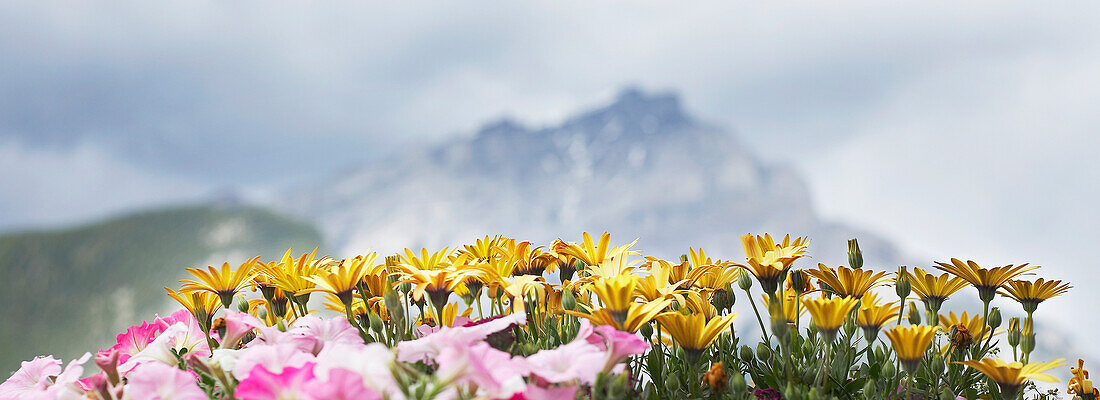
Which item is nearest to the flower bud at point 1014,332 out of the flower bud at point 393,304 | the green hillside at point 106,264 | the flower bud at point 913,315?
the flower bud at point 913,315

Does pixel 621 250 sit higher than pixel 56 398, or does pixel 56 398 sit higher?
pixel 621 250

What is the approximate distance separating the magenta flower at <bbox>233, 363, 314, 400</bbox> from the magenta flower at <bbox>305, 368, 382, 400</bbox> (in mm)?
13

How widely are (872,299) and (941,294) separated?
0.20 m

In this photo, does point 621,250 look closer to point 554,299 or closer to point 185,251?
point 554,299

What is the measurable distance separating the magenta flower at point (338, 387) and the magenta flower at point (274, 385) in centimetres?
1

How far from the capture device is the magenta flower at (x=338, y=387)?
3.26ft

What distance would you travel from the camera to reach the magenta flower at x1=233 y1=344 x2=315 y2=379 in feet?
3.95

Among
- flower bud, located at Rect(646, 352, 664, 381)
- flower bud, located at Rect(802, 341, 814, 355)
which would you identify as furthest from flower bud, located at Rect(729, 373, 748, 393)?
flower bud, located at Rect(802, 341, 814, 355)

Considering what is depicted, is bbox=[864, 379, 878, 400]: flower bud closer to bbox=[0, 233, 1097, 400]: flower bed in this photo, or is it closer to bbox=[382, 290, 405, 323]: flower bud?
bbox=[0, 233, 1097, 400]: flower bed

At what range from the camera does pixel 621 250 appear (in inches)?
67.6

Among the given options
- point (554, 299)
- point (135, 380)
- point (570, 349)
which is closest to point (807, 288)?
point (554, 299)

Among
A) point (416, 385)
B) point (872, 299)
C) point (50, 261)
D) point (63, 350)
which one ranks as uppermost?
point (50, 261)

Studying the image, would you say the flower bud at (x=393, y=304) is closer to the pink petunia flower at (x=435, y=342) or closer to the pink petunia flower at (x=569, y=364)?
the pink petunia flower at (x=435, y=342)

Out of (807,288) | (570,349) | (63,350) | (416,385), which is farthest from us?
(63,350)
